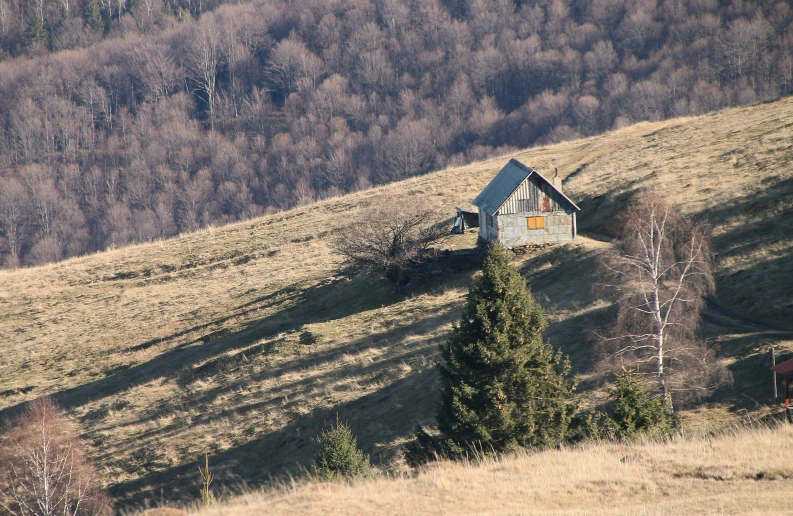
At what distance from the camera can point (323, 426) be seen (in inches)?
1310

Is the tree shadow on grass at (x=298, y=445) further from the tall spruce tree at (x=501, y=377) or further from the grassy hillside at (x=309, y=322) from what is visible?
the tall spruce tree at (x=501, y=377)

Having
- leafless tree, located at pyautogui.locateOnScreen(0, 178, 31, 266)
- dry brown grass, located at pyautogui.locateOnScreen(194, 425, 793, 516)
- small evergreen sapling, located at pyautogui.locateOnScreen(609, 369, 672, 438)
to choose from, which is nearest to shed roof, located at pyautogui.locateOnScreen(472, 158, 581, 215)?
small evergreen sapling, located at pyautogui.locateOnScreen(609, 369, 672, 438)

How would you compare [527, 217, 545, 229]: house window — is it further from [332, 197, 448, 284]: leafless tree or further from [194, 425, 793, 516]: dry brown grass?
[194, 425, 793, 516]: dry brown grass

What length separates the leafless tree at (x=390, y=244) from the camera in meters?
48.3

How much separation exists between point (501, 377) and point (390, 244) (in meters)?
26.7

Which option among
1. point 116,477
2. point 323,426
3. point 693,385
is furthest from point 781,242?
point 116,477

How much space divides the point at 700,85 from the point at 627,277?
169 meters

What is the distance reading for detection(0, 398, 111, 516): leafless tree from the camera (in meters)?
31.5

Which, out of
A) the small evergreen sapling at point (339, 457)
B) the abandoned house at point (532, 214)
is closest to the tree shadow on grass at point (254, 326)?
the abandoned house at point (532, 214)

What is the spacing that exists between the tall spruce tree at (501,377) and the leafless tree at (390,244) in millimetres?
24350

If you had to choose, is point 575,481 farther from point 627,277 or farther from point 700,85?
point 700,85

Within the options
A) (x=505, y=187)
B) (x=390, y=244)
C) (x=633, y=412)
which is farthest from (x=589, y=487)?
(x=505, y=187)

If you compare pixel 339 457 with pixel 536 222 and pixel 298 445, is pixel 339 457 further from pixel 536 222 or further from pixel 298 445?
pixel 536 222

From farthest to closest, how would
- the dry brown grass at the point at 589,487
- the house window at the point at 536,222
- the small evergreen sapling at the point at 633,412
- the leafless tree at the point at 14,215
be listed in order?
the leafless tree at the point at 14,215 < the house window at the point at 536,222 < the small evergreen sapling at the point at 633,412 < the dry brown grass at the point at 589,487
